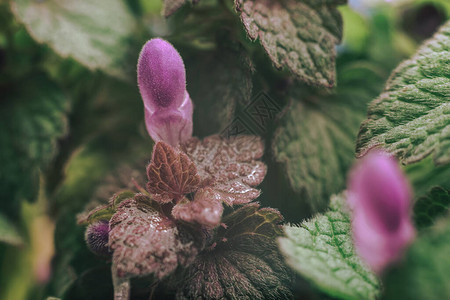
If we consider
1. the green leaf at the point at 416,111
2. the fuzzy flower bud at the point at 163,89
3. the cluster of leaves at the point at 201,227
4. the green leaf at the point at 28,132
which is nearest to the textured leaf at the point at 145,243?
the cluster of leaves at the point at 201,227

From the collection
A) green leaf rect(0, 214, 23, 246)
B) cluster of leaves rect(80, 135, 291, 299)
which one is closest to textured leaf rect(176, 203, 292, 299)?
cluster of leaves rect(80, 135, 291, 299)

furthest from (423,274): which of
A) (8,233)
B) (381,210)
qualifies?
(8,233)

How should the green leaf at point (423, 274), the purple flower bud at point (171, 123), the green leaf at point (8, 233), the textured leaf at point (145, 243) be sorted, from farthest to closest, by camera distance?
the green leaf at point (8, 233)
the purple flower bud at point (171, 123)
the textured leaf at point (145, 243)
the green leaf at point (423, 274)

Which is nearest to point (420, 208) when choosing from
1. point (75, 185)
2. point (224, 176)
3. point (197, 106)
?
point (224, 176)

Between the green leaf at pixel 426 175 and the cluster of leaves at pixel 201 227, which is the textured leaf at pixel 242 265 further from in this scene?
the green leaf at pixel 426 175

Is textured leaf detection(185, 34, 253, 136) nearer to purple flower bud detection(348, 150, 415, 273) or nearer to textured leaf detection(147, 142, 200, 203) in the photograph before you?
textured leaf detection(147, 142, 200, 203)

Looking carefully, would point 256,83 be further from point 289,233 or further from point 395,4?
point 395,4

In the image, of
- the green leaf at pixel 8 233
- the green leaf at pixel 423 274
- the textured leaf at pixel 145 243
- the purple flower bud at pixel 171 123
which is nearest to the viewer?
the green leaf at pixel 423 274
